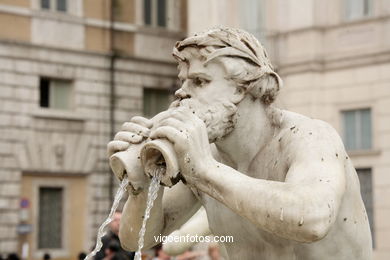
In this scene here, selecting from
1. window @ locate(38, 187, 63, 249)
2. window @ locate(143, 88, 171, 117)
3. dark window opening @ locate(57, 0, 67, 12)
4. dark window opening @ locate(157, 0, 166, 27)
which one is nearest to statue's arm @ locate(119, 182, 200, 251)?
window @ locate(38, 187, 63, 249)

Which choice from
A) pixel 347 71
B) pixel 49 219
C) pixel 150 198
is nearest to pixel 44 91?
pixel 49 219

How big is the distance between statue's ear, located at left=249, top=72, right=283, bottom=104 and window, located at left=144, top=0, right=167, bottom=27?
94.5ft

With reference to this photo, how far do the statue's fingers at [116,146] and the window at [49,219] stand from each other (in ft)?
84.2

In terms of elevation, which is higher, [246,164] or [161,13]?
[161,13]

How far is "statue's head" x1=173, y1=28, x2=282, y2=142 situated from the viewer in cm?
324

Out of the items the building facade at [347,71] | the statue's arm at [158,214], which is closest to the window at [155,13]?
the building facade at [347,71]

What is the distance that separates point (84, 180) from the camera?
3002 centimetres

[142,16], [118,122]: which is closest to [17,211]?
[118,122]

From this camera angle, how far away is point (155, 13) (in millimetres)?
32344

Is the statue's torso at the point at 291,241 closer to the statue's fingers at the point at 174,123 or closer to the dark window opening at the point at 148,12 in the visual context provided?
the statue's fingers at the point at 174,123

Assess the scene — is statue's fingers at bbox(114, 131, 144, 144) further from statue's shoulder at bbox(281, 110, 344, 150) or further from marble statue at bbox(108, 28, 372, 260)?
statue's shoulder at bbox(281, 110, 344, 150)

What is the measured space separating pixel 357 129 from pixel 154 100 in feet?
26.1

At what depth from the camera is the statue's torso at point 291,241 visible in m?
3.42

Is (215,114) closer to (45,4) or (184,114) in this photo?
(184,114)
